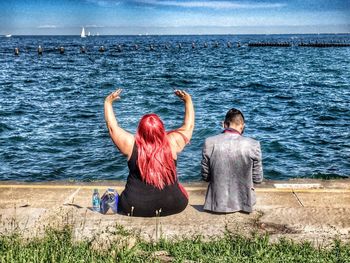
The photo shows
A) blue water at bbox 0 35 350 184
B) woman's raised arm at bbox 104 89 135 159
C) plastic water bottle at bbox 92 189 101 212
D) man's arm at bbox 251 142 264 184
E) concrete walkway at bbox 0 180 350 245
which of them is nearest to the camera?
concrete walkway at bbox 0 180 350 245

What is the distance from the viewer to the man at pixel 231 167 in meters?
5.37

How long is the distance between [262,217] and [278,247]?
37.1 inches

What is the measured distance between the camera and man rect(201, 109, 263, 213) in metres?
5.37

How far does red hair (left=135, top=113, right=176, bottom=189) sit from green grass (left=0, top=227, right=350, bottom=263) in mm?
750

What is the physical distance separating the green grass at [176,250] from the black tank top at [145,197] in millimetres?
528

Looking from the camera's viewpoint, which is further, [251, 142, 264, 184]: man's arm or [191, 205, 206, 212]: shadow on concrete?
[191, 205, 206, 212]: shadow on concrete

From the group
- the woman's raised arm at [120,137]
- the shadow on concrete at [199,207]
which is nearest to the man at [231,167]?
the shadow on concrete at [199,207]

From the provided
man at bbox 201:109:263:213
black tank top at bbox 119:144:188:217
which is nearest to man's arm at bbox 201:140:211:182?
man at bbox 201:109:263:213

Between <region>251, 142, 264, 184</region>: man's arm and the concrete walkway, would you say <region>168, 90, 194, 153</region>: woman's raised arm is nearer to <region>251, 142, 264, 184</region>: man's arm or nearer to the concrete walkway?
<region>251, 142, 264, 184</region>: man's arm

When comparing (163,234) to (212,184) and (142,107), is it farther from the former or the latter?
(142,107)

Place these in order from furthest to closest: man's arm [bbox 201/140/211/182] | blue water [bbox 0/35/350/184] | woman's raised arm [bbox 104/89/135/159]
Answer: blue water [bbox 0/35/350/184], man's arm [bbox 201/140/211/182], woman's raised arm [bbox 104/89/135/159]

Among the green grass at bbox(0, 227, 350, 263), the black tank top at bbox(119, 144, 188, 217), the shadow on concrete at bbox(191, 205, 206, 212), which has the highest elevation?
the black tank top at bbox(119, 144, 188, 217)

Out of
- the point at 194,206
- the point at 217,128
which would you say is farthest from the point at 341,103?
the point at 194,206

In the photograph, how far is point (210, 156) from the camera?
550 centimetres
